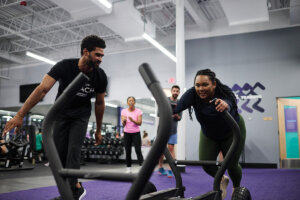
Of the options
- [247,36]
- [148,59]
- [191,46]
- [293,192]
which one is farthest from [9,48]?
[293,192]

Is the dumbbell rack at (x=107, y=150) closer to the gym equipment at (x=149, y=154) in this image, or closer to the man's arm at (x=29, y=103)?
the man's arm at (x=29, y=103)

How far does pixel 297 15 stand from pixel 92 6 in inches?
220

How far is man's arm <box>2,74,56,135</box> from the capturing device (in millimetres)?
1475

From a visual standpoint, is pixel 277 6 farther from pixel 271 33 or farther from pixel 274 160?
pixel 274 160

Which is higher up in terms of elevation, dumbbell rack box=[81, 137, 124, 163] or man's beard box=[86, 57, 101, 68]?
man's beard box=[86, 57, 101, 68]

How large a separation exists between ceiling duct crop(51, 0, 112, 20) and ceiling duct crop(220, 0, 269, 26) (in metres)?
3.04

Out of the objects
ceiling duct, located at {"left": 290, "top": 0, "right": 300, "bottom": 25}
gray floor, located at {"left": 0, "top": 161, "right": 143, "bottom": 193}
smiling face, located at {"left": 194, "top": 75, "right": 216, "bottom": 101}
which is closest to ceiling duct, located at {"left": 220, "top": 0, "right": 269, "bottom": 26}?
ceiling duct, located at {"left": 290, "top": 0, "right": 300, "bottom": 25}

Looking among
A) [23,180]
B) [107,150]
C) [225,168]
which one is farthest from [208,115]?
[107,150]

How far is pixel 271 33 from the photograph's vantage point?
8125 millimetres

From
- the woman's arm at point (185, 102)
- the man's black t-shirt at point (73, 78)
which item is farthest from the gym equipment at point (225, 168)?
the man's black t-shirt at point (73, 78)

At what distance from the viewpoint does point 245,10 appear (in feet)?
22.6

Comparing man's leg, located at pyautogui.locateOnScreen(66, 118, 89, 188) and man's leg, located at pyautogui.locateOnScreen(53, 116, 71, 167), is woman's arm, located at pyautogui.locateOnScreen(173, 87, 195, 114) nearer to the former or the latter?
man's leg, located at pyautogui.locateOnScreen(66, 118, 89, 188)

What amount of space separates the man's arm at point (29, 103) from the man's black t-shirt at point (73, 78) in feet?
0.29

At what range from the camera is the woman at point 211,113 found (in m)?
2.05
